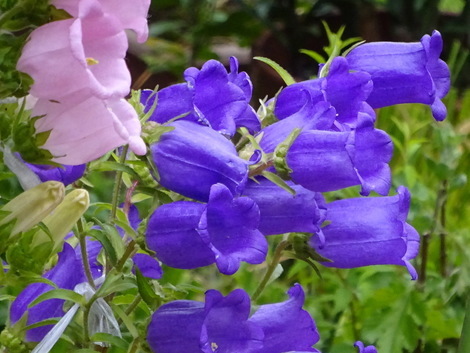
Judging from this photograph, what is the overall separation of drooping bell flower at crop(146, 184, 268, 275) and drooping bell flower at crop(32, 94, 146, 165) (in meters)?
0.06

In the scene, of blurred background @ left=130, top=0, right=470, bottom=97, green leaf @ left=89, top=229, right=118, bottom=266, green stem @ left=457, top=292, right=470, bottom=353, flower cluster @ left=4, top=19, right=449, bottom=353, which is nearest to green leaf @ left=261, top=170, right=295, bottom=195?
flower cluster @ left=4, top=19, right=449, bottom=353

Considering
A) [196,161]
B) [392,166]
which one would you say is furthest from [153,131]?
[392,166]

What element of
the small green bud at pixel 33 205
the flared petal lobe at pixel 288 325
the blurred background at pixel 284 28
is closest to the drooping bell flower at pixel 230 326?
the flared petal lobe at pixel 288 325

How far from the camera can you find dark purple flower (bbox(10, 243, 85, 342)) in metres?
0.52

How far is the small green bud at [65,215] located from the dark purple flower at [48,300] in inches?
2.5

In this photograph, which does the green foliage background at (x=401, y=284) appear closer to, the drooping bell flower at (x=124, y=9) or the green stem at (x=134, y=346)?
the green stem at (x=134, y=346)

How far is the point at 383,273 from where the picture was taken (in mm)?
888

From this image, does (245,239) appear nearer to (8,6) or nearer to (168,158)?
(168,158)

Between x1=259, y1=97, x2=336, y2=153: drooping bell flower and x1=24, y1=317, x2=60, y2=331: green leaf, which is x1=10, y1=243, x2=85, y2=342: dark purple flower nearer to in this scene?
x1=24, y1=317, x2=60, y2=331: green leaf

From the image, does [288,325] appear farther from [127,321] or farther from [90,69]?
[90,69]

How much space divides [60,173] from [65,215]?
0.06 meters

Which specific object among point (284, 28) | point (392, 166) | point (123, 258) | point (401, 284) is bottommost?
point (284, 28)

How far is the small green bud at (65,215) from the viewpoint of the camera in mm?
459

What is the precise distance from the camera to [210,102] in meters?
0.51
